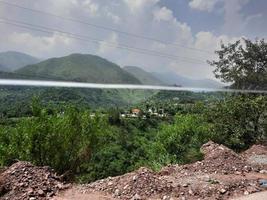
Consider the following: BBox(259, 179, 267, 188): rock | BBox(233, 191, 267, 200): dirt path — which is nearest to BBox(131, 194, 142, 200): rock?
BBox(233, 191, 267, 200): dirt path

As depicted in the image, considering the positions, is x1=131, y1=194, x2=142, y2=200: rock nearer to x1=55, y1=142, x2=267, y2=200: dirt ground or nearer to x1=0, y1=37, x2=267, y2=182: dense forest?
x1=55, y1=142, x2=267, y2=200: dirt ground

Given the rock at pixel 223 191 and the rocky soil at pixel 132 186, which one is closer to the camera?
the rocky soil at pixel 132 186

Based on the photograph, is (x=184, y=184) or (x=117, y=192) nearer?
(x=117, y=192)

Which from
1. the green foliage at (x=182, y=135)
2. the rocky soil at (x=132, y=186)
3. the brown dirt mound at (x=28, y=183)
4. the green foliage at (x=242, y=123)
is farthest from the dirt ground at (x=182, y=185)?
the green foliage at (x=182, y=135)

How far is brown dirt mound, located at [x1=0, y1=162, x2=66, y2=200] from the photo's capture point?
1030cm

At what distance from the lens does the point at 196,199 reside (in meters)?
10.6

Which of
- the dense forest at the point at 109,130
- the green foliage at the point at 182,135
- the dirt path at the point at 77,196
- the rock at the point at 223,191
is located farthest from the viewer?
the green foliage at the point at 182,135

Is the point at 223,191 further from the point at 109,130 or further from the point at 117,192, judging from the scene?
the point at 109,130

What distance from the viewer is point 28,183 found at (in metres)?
10.8

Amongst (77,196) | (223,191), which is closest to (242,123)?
(223,191)

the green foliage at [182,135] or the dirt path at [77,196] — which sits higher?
the dirt path at [77,196]

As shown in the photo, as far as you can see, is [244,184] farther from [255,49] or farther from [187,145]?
[255,49]

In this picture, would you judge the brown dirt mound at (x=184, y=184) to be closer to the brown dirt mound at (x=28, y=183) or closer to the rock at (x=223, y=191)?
the rock at (x=223, y=191)

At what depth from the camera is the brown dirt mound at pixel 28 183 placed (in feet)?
33.8
